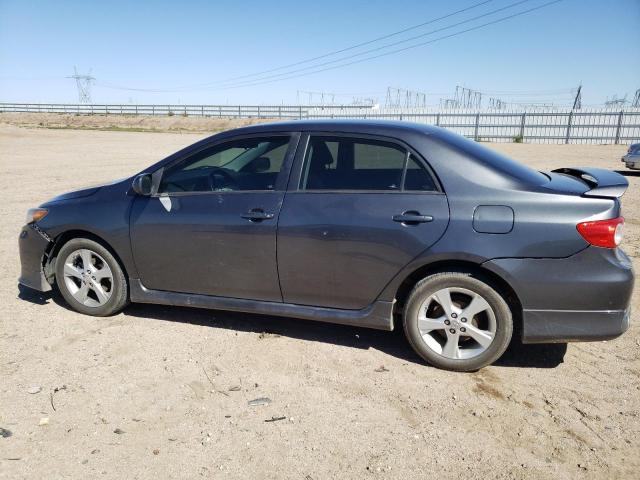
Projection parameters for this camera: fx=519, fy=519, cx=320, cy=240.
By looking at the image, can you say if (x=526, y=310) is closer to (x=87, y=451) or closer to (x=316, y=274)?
(x=316, y=274)

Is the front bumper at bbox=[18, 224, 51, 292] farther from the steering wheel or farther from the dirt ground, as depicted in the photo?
the steering wheel

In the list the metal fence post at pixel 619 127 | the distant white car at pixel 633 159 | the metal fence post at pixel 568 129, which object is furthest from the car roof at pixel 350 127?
the metal fence post at pixel 568 129

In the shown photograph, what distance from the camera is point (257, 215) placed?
377cm

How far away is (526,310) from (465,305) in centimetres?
38

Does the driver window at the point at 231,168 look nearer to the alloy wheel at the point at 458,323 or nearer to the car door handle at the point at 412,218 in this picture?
the car door handle at the point at 412,218

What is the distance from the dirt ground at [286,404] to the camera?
8.68 ft

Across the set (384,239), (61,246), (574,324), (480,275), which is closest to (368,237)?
(384,239)

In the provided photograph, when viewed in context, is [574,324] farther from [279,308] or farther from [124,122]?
[124,122]

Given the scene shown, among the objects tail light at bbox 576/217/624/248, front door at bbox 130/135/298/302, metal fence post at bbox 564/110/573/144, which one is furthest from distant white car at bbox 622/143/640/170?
metal fence post at bbox 564/110/573/144

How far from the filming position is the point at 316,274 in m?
3.69

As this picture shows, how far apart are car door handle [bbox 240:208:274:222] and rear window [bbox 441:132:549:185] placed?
1.36 metres

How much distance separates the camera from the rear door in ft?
11.3

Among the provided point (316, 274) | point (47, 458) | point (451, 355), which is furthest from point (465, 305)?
point (47, 458)

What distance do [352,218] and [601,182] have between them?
1.67m
